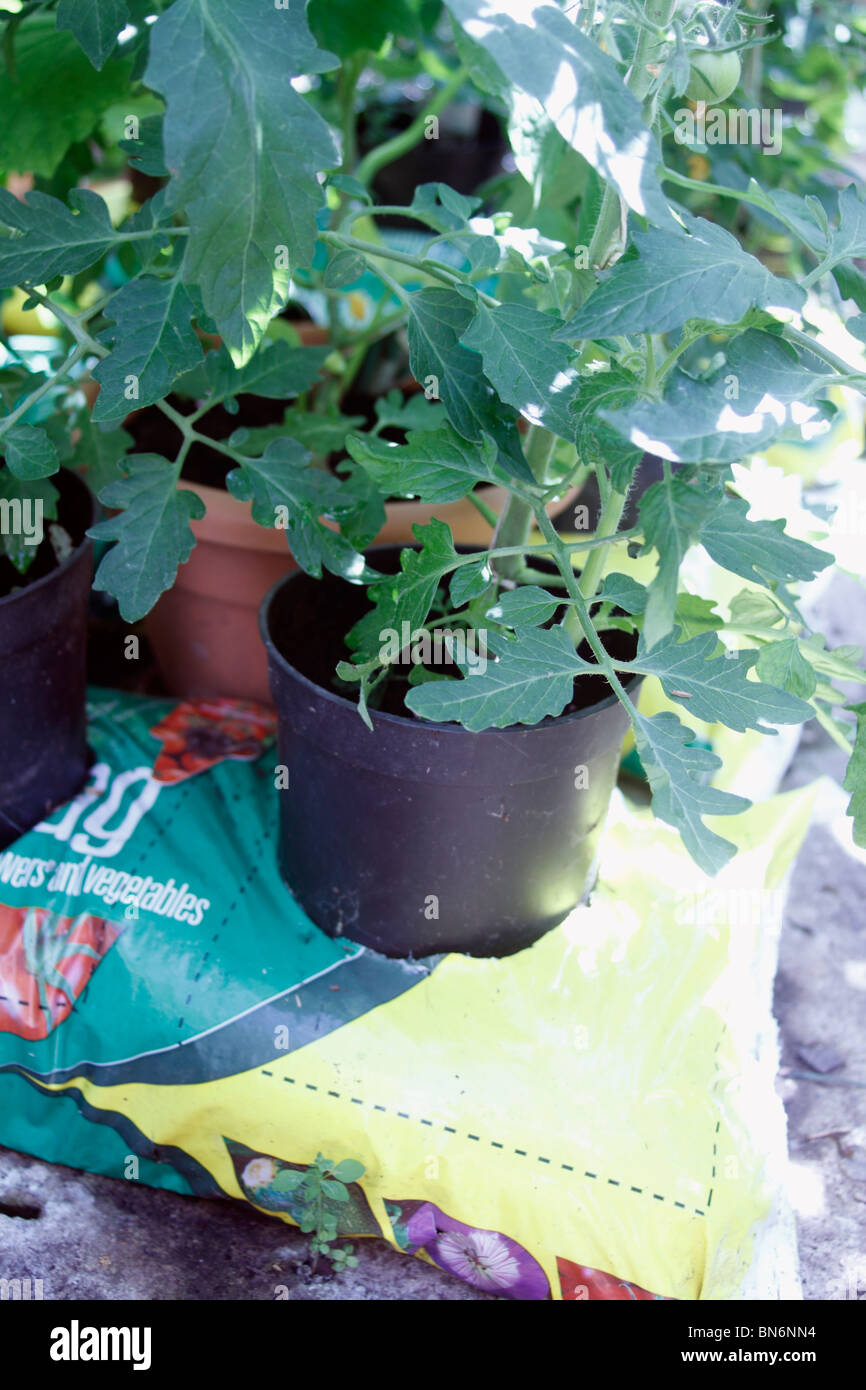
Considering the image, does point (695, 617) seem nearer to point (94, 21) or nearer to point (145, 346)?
point (145, 346)

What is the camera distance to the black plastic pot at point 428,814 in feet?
3.00

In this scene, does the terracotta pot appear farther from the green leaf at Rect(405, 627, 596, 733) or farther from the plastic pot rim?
the green leaf at Rect(405, 627, 596, 733)

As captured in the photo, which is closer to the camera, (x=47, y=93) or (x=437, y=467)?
(x=437, y=467)

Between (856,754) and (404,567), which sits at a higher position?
(404,567)

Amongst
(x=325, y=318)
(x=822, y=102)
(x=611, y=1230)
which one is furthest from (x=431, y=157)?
(x=611, y=1230)

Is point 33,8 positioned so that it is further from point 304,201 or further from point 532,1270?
point 532,1270

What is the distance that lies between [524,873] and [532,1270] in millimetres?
337

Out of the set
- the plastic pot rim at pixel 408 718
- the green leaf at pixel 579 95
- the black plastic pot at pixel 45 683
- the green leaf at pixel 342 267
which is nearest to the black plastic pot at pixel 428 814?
the plastic pot rim at pixel 408 718

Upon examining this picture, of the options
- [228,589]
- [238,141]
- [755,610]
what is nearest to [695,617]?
[755,610]

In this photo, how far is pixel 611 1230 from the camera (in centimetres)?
90

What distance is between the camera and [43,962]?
1019mm

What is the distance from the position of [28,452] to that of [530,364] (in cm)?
40

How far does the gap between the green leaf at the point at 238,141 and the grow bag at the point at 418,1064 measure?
599mm

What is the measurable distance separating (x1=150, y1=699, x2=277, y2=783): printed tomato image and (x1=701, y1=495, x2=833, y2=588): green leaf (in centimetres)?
65
